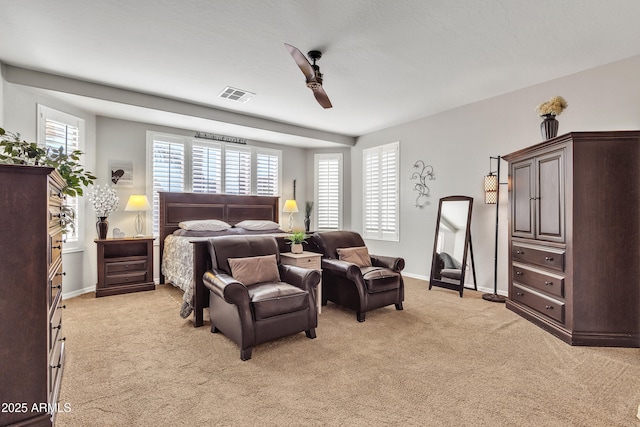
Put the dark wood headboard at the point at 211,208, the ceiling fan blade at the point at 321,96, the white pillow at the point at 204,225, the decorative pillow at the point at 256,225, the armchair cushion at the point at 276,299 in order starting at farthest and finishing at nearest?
the decorative pillow at the point at 256,225 → the dark wood headboard at the point at 211,208 → the white pillow at the point at 204,225 → the ceiling fan blade at the point at 321,96 → the armchair cushion at the point at 276,299

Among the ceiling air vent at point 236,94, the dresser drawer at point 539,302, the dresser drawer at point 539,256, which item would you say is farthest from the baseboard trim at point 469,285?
the ceiling air vent at point 236,94

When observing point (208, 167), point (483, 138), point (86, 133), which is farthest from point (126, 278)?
point (483, 138)

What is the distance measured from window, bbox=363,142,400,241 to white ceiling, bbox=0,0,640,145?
1.76 metres

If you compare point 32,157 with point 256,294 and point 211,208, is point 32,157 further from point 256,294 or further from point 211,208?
point 211,208

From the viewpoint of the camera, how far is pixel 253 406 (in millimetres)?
1958

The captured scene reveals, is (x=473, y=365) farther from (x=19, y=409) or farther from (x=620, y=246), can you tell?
(x=19, y=409)

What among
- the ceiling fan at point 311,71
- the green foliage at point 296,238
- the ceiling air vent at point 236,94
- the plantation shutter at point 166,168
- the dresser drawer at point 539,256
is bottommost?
the dresser drawer at point 539,256

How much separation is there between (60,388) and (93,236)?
3359 millimetres

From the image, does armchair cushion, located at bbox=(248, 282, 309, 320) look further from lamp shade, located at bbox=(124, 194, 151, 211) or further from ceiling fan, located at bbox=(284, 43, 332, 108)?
lamp shade, located at bbox=(124, 194, 151, 211)

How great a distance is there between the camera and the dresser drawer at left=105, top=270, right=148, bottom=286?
181 inches

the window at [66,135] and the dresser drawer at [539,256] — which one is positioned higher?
the window at [66,135]

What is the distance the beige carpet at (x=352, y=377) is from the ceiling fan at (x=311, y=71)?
96.2 inches

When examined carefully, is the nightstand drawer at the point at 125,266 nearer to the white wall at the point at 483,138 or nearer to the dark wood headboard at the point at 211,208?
the dark wood headboard at the point at 211,208

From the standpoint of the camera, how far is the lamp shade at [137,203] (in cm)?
489
